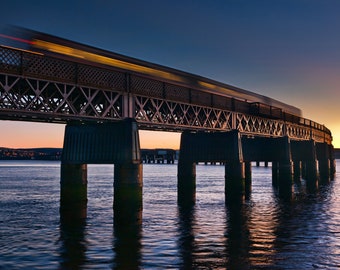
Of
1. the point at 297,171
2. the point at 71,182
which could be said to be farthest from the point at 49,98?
the point at 297,171

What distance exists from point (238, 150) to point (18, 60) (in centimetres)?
3237

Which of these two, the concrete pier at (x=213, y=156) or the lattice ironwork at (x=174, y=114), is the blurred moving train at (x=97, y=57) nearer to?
the lattice ironwork at (x=174, y=114)

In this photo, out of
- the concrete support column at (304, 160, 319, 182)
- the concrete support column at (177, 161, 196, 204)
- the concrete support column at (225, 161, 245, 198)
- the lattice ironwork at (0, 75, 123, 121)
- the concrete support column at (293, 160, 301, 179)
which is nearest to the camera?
the lattice ironwork at (0, 75, 123, 121)

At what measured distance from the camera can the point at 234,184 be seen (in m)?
55.6

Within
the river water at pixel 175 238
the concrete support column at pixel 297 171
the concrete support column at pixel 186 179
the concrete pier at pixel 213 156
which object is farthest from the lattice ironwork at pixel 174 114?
the concrete support column at pixel 297 171

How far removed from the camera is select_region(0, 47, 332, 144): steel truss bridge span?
32438 mm

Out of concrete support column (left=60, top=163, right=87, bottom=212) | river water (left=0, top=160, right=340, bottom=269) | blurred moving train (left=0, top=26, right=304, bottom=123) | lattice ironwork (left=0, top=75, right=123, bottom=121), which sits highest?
blurred moving train (left=0, top=26, right=304, bottom=123)

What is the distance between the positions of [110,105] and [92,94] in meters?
1.90

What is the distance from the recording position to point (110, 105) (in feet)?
126

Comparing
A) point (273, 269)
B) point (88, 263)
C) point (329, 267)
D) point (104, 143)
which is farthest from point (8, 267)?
point (104, 143)

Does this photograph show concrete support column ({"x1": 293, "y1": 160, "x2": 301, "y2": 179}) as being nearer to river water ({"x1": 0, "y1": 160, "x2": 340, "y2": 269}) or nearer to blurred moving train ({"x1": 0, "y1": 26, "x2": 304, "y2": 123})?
blurred moving train ({"x1": 0, "y1": 26, "x2": 304, "y2": 123})

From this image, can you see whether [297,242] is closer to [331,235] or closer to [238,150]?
[331,235]

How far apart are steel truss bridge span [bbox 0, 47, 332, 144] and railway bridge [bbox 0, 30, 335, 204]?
0.26 feet

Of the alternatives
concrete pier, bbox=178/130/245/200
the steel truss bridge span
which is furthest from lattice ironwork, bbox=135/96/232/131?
concrete pier, bbox=178/130/245/200
